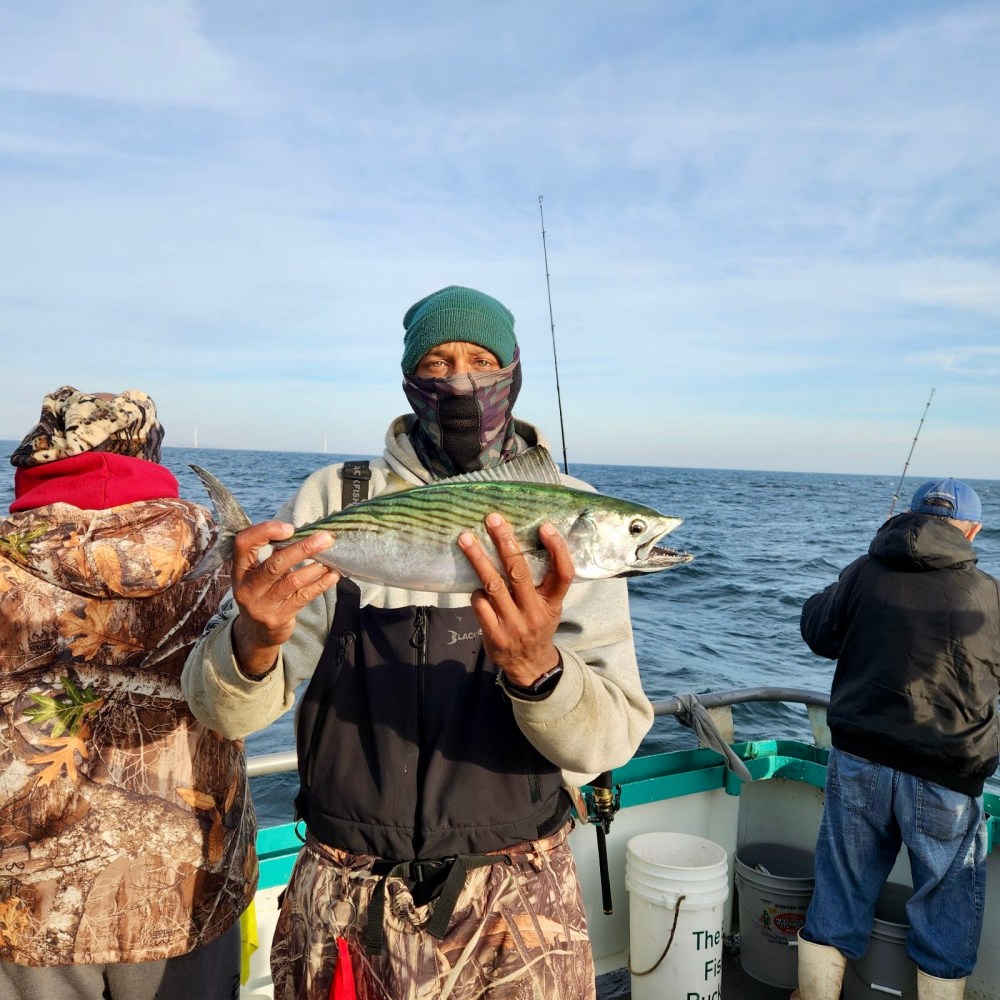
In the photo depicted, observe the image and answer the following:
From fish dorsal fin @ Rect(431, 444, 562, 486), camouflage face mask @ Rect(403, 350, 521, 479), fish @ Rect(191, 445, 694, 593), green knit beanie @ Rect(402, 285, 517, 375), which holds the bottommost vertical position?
fish @ Rect(191, 445, 694, 593)

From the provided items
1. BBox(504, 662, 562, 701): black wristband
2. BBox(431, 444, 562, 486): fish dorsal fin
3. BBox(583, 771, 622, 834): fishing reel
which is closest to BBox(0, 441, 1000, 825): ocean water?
BBox(583, 771, 622, 834): fishing reel

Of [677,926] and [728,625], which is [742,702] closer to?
[677,926]

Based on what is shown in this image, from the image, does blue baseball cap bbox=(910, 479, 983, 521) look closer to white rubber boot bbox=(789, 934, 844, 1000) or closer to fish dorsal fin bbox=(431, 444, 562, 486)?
white rubber boot bbox=(789, 934, 844, 1000)

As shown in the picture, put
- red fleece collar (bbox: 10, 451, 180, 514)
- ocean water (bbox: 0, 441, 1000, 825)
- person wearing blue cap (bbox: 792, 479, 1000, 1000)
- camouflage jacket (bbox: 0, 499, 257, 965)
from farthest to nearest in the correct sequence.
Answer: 1. ocean water (bbox: 0, 441, 1000, 825)
2. person wearing blue cap (bbox: 792, 479, 1000, 1000)
3. red fleece collar (bbox: 10, 451, 180, 514)
4. camouflage jacket (bbox: 0, 499, 257, 965)

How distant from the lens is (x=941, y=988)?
4496 millimetres

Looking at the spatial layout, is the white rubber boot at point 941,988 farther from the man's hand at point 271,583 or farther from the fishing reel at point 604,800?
the man's hand at point 271,583

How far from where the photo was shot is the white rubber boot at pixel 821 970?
187 inches

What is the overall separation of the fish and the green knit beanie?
546mm

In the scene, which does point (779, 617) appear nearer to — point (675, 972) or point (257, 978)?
point (675, 972)

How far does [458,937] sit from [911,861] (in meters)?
3.50

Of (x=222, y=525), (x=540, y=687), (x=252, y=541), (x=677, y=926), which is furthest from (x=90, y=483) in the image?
(x=677, y=926)

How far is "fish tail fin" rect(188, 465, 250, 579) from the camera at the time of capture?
2549 mm

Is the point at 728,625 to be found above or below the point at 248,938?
below

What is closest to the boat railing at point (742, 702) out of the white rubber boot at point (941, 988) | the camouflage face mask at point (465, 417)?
the white rubber boot at point (941, 988)
